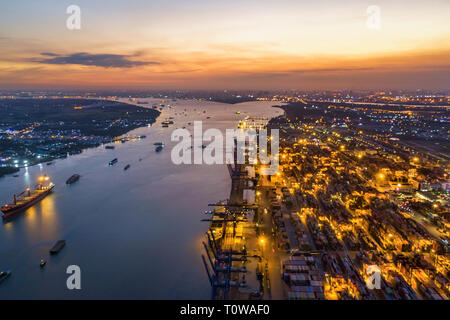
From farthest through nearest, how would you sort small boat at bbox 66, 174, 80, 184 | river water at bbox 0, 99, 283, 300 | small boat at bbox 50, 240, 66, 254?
small boat at bbox 66, 174, 80, 184 < small boat at bbox 50, 240, 66, 254 < river water at bbox 0, 99, 283, 300

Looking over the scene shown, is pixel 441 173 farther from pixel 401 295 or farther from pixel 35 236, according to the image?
pixel 35 236

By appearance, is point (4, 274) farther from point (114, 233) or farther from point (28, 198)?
point (28, 198)

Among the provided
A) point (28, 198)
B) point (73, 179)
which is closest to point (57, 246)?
point (28, 198)

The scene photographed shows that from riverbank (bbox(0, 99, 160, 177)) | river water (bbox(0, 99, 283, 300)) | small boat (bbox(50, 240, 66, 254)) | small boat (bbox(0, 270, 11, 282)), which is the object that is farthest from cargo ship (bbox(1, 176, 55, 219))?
small boat (bbox(0, 270, 11, 282))

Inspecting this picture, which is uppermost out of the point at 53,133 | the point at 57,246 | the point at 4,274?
the point at 53,133

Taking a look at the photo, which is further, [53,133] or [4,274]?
[53,133]

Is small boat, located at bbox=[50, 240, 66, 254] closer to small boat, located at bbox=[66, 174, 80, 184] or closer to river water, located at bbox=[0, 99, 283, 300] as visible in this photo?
river water, located at bbox=[0, 99, 283, 300]
